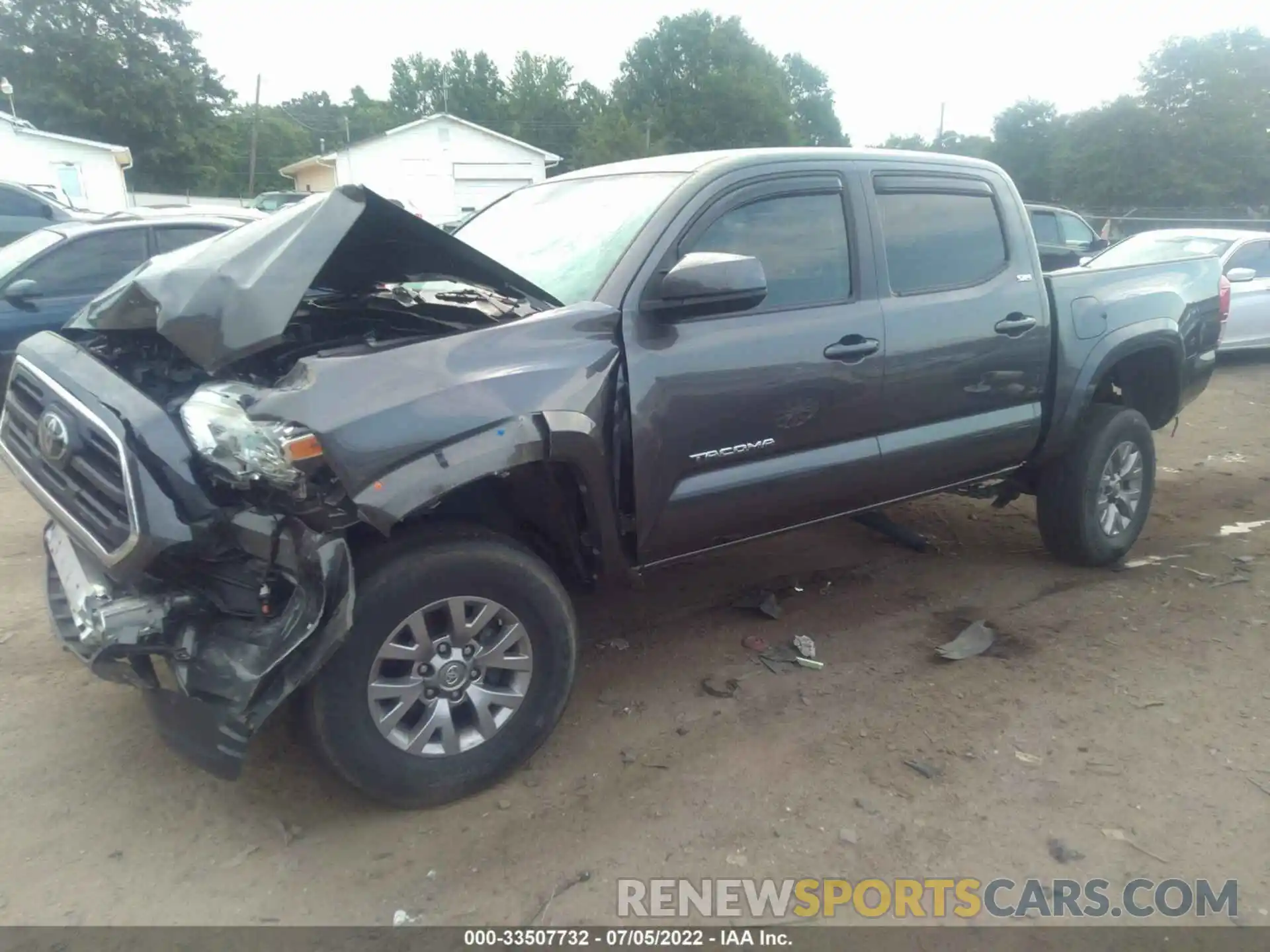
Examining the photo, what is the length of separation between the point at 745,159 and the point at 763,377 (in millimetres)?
881

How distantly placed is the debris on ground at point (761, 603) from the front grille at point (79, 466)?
9.05 feet

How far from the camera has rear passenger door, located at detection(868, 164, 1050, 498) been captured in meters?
3.92

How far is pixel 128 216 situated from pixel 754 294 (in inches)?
241

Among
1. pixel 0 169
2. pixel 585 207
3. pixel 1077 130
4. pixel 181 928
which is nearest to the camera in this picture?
pixel 181 928

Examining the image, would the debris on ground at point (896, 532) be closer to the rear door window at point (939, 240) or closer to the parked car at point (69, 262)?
the rear door window at point (939, 240)

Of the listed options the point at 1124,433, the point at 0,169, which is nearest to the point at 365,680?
the point at 1124,433

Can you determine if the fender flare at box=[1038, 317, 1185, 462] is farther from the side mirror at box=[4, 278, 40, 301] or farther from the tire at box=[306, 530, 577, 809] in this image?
the side mirror at box=[4, 278, 40, 301]

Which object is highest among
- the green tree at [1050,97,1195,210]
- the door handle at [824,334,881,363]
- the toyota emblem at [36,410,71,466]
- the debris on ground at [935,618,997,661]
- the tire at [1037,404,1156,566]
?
the green tree at [1050,97,1195,210]

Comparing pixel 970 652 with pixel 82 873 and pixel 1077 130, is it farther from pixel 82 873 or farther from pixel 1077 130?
pixel 1077 130

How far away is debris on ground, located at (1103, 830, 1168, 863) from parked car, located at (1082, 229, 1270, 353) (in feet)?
30.6

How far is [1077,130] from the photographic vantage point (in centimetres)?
4094

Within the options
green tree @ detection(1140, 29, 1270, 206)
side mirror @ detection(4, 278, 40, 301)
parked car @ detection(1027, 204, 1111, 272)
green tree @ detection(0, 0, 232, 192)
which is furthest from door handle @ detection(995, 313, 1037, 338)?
green tree @ detection(0, 0, 232, 192)

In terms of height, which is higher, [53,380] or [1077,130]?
[1077,130]

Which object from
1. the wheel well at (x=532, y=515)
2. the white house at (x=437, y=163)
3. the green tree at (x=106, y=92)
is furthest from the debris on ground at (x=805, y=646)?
the green tree at (x=106, y=92)
